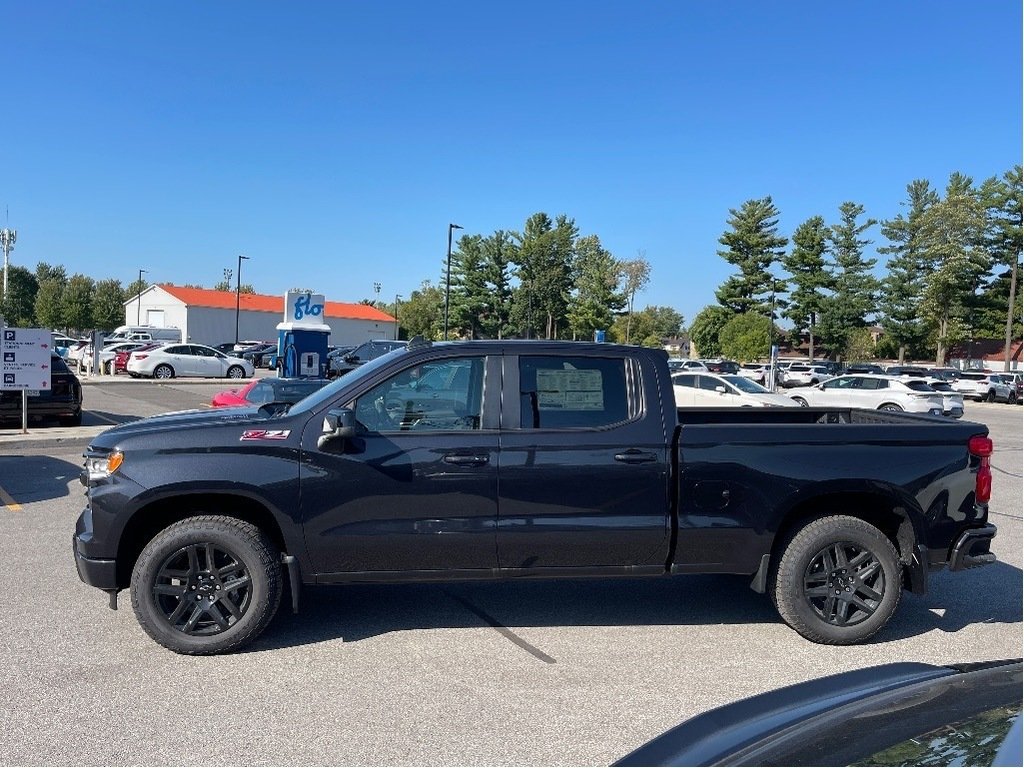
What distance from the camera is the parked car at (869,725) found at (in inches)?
73.1

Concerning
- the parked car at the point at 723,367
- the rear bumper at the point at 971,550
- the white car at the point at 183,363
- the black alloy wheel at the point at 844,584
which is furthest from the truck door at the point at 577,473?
the parked car at the point at 723,367

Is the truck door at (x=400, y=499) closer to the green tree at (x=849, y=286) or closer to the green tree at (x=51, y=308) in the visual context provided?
the green tree at (x=849, y=286)

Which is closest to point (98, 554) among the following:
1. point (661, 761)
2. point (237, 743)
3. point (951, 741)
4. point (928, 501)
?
point (237, 743)

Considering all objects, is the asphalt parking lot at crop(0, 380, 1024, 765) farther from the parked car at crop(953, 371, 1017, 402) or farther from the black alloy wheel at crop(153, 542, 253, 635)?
the parked car at crop(953, 371, 1017, 402)

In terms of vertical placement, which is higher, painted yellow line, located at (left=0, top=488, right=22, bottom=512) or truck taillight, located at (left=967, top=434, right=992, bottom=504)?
truck taillight, located at (left=967, top=434, right=992, bottom=504)

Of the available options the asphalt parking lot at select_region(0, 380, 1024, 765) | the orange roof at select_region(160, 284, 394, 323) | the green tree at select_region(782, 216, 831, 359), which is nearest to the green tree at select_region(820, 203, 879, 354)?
the green tree at select_region(782, 216, 831, 359)

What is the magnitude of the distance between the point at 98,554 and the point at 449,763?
8.27 feet

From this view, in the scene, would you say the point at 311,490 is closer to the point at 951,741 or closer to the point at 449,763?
the point at 449,763

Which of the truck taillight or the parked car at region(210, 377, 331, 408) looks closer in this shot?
the truck taillight

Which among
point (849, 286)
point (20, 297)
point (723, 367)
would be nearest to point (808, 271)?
point (849, 286)

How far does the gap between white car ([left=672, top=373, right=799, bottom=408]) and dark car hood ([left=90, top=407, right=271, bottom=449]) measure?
581 inches

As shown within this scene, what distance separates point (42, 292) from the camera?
3462 inches

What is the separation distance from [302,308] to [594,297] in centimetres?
5310

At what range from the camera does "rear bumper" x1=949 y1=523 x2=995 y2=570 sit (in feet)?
16.3
